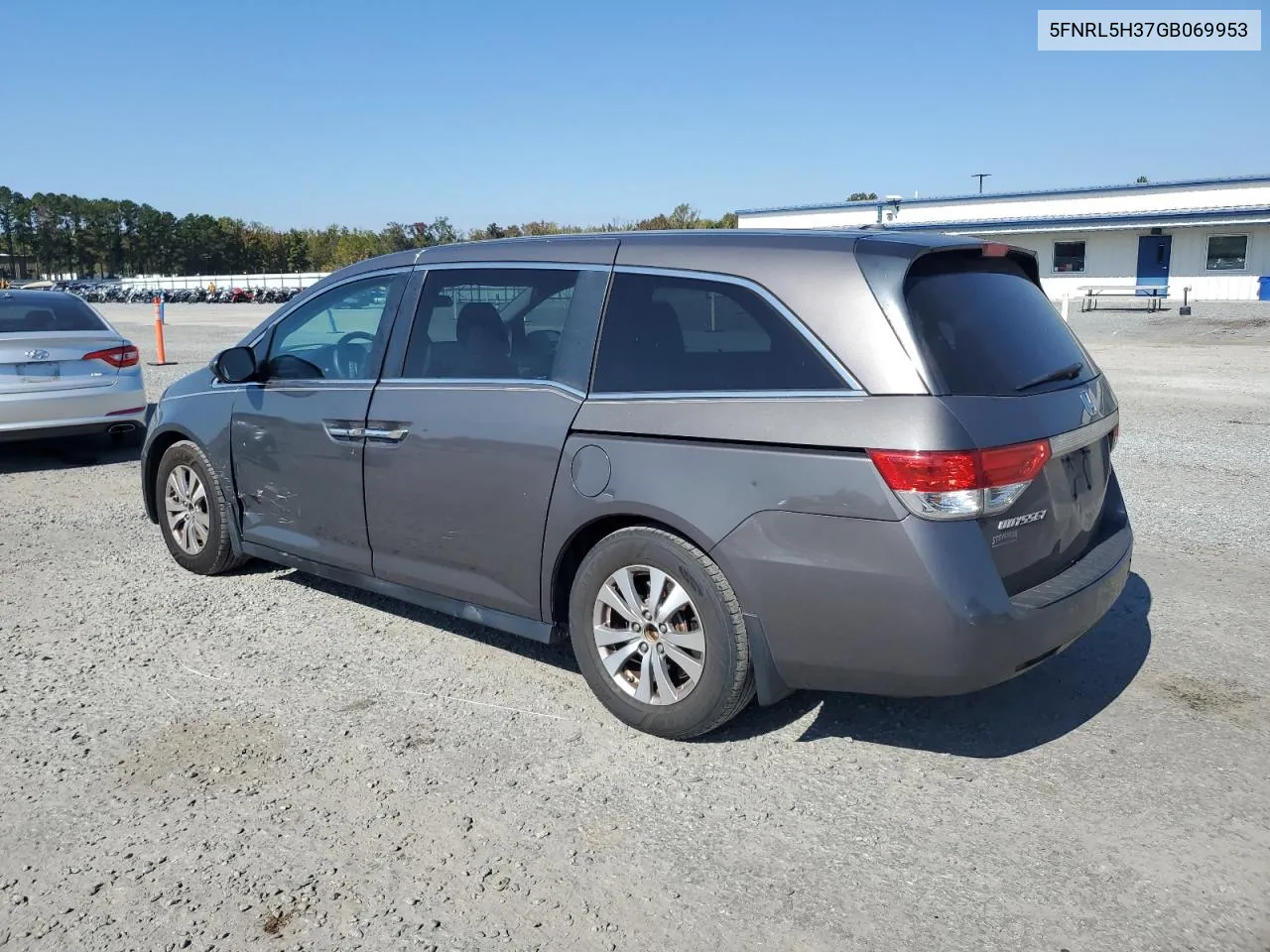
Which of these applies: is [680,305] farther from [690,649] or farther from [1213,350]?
[1213,350]

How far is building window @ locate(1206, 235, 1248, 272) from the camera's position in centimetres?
3838

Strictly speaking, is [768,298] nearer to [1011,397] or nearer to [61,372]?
[1011,397]

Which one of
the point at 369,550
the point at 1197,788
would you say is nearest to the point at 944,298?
the point at 1197,788

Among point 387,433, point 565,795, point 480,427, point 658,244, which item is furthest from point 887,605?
point 387,433

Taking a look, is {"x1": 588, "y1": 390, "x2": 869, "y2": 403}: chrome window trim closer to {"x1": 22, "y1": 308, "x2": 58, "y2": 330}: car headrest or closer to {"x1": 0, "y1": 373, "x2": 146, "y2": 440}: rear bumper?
{"x1": 0, "y1": 373, "x2": 146, "y2": 440}: rear bumper

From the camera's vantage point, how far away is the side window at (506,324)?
4102mm

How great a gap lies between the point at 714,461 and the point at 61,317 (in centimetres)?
817

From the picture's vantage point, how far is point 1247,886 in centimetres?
294

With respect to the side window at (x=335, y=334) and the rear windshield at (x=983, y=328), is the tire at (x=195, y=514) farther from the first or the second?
the rear windshield at (x=983, y=328)

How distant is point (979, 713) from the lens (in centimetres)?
411

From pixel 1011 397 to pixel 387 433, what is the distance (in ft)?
8.45

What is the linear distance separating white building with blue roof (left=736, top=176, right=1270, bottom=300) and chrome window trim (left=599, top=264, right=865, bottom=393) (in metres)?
33.3

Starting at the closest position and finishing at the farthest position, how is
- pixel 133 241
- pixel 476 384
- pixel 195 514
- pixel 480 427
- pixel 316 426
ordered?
pixel 480 427, pixel 476 384, pixel 316 426, pixel 195 514, pixel 133 241

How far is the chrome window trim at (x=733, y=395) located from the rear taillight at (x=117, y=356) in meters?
6.96
